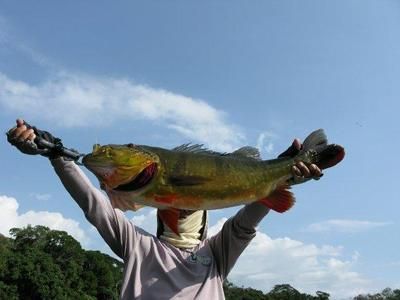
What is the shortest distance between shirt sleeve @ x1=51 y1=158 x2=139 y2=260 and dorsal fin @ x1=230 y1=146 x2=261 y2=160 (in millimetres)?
1278

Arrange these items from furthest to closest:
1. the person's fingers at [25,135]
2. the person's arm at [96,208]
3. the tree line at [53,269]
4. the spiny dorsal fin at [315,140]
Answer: the tree line at [53,269] < the person's arm at [96,208] < the spiny dorsal fin at [315,140] < the person's fingers at [25,135]

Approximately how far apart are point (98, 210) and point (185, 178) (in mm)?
1404

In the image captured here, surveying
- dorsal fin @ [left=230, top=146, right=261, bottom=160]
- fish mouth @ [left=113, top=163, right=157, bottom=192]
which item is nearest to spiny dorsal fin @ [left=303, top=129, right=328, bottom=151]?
dorsal fin @ [left=230, top=146, right=261, bottom=160]

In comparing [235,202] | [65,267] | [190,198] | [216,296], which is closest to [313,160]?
[235,202]

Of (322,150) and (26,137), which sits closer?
(26,137)

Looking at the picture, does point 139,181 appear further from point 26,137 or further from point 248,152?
point 248,152

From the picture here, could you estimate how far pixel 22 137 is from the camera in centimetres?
409

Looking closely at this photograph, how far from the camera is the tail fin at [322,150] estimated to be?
14.9 feet

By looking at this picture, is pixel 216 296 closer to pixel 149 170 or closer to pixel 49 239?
pixel 149 170

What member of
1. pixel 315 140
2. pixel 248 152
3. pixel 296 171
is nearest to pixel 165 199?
pixel 248 152

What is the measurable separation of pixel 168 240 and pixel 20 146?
74.7 inches

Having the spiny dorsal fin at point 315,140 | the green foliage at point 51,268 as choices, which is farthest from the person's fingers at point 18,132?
the green foliage at point 51,268

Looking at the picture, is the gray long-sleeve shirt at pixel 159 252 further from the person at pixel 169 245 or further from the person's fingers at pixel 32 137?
the person's fingers at pixel 32 137

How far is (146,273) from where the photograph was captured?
5281mm
